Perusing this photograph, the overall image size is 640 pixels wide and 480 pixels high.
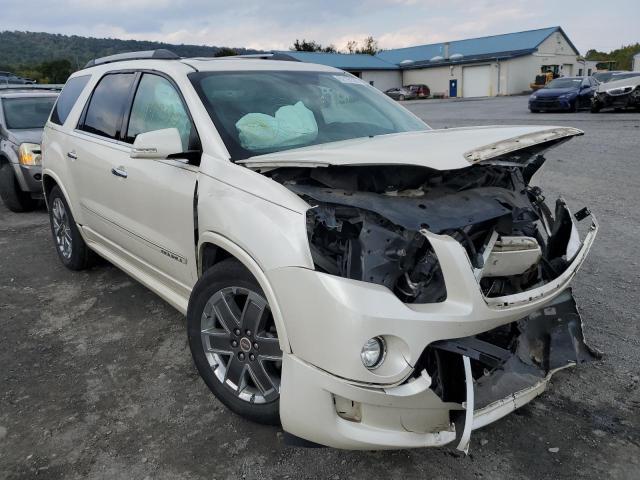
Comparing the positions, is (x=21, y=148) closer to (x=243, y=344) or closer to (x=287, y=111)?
(x=287, y=111)

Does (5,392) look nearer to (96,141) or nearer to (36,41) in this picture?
(96,141)

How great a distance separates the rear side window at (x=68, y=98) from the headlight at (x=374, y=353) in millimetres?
3890

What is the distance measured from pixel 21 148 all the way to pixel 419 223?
7201 mm

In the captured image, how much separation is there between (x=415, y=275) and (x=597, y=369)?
64.1 inches

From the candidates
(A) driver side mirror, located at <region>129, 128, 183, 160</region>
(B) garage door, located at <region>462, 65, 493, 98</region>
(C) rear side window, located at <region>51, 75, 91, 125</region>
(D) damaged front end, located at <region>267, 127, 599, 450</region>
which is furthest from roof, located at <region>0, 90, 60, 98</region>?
(B) garage door, located at <region>462, 65, 493, 98</region>

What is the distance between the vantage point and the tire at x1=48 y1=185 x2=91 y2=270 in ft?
16.5

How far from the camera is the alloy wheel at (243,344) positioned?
2.67 metres

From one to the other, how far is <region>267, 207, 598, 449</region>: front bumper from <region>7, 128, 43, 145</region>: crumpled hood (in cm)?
Result: 690

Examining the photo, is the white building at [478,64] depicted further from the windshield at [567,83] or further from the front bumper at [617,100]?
the front bumper at [617,100]

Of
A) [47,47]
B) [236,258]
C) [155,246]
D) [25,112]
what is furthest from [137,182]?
[47,47]

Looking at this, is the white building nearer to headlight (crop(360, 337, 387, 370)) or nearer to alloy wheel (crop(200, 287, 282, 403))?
alloy wheel (crop(200, 287, 282, 403))

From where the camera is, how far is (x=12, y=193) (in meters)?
7.99

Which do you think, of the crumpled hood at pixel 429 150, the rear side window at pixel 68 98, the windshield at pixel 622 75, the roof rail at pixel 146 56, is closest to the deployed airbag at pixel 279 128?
the crumpled hood at pixel 429 150

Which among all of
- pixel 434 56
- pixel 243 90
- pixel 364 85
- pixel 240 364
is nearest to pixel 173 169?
pixel 243 90
